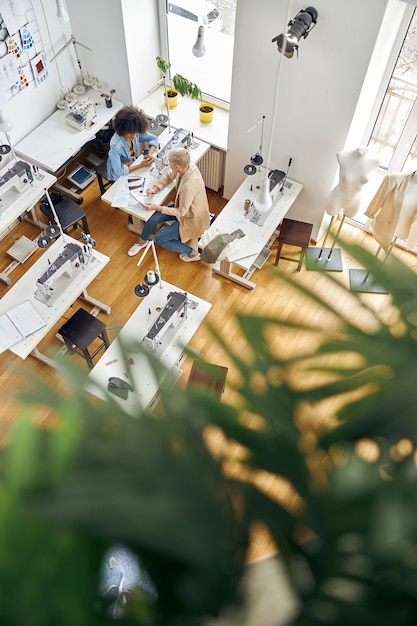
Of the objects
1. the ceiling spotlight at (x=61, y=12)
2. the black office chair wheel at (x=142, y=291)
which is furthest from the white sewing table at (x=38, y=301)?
the ceiling spotlight at (x=61, y=12)

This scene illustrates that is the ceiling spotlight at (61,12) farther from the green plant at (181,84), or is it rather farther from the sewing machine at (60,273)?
the sewing machine at (60,273)

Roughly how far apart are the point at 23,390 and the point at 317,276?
0.97ft

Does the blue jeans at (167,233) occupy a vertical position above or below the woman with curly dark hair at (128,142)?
below

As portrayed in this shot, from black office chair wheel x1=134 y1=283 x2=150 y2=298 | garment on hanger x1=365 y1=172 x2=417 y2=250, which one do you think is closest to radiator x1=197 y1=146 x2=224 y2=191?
garment on hanger x1=365 y1=172 x2=417 y2=250

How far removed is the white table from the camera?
6137mm

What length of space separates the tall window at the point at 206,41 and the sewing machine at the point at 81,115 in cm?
105

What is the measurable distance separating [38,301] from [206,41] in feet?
10.6

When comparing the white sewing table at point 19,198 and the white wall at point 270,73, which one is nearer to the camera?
the white wall at point 270,73

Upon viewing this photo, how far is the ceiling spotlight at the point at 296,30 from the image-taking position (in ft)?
14.4

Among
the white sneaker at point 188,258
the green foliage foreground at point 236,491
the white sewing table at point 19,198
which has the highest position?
the white sneaker at point 188,258

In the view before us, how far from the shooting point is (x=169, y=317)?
15.6 ft

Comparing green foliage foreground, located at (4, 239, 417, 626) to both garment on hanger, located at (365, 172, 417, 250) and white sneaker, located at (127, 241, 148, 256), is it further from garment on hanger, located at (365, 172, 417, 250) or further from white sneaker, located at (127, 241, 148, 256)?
white sneaker, located at (127, 241, 148, 256)

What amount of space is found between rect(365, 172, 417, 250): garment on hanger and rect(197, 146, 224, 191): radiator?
172cm

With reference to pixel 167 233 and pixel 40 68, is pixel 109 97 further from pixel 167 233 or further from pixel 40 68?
pixel 167 233
